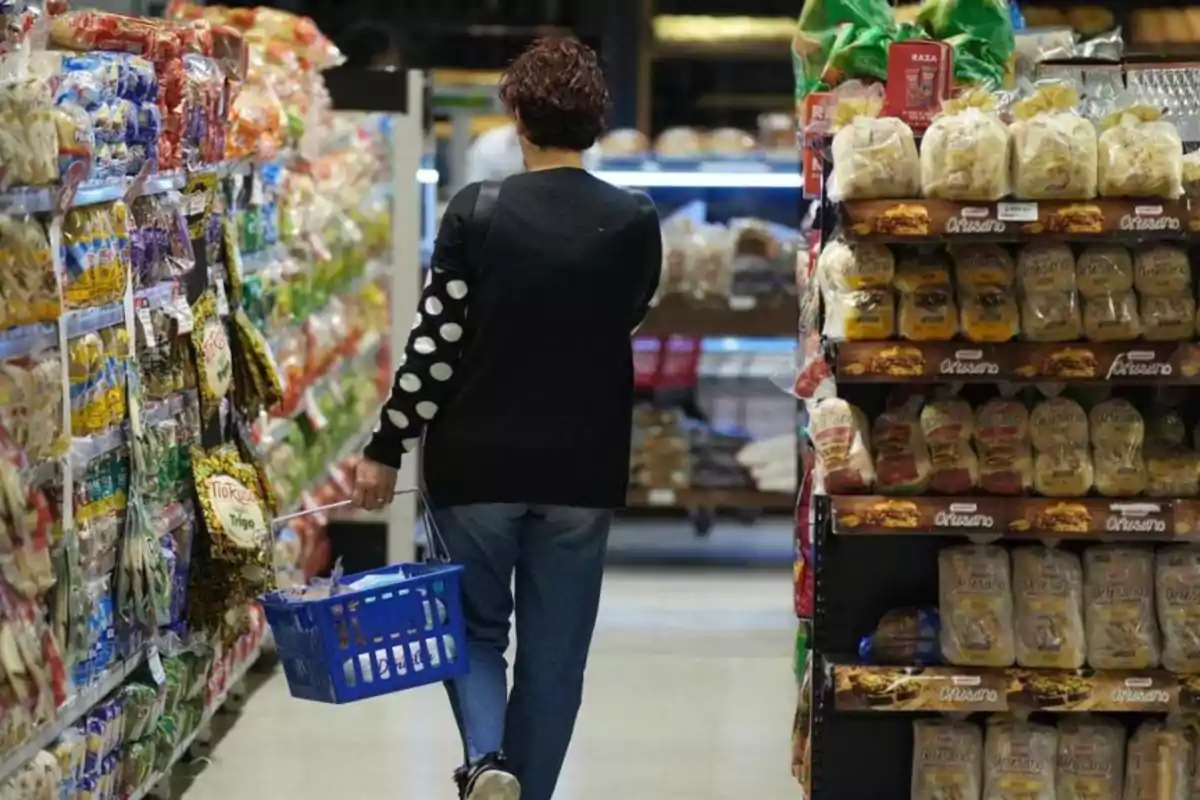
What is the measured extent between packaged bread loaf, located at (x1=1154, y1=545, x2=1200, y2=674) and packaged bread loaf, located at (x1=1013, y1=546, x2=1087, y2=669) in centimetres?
16

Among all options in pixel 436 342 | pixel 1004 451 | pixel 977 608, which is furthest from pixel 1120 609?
pixel 436 342

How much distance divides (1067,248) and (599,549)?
111cm

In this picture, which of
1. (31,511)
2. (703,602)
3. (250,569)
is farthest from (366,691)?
(703,602)

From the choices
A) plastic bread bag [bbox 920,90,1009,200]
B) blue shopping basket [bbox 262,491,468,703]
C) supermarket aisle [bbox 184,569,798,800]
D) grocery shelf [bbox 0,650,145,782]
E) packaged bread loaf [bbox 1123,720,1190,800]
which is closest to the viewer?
grocery shelf [bbox 0,650,145,782]

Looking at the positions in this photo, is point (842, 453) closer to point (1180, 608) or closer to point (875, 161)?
point (875, 161)

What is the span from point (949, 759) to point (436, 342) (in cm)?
132

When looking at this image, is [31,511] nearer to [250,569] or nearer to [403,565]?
[403,565]

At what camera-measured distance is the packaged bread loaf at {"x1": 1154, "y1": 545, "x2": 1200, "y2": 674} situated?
151 inches

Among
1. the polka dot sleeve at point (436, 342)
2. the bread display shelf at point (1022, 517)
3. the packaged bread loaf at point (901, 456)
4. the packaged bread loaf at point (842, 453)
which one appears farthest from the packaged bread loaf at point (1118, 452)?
the polka dot sleeve at point (436, 342)

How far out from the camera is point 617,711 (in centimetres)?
595

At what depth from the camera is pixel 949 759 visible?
12.9 feet

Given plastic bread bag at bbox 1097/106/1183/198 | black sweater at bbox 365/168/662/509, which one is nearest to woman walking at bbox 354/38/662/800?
black sweater at bbox 365/168/662/509

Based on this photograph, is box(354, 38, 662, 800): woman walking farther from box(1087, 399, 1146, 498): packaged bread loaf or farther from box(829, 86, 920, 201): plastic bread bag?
box(1087, 399, 1146, 498): packaged bread loaf

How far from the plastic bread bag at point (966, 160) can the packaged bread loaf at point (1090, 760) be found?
109 cm
